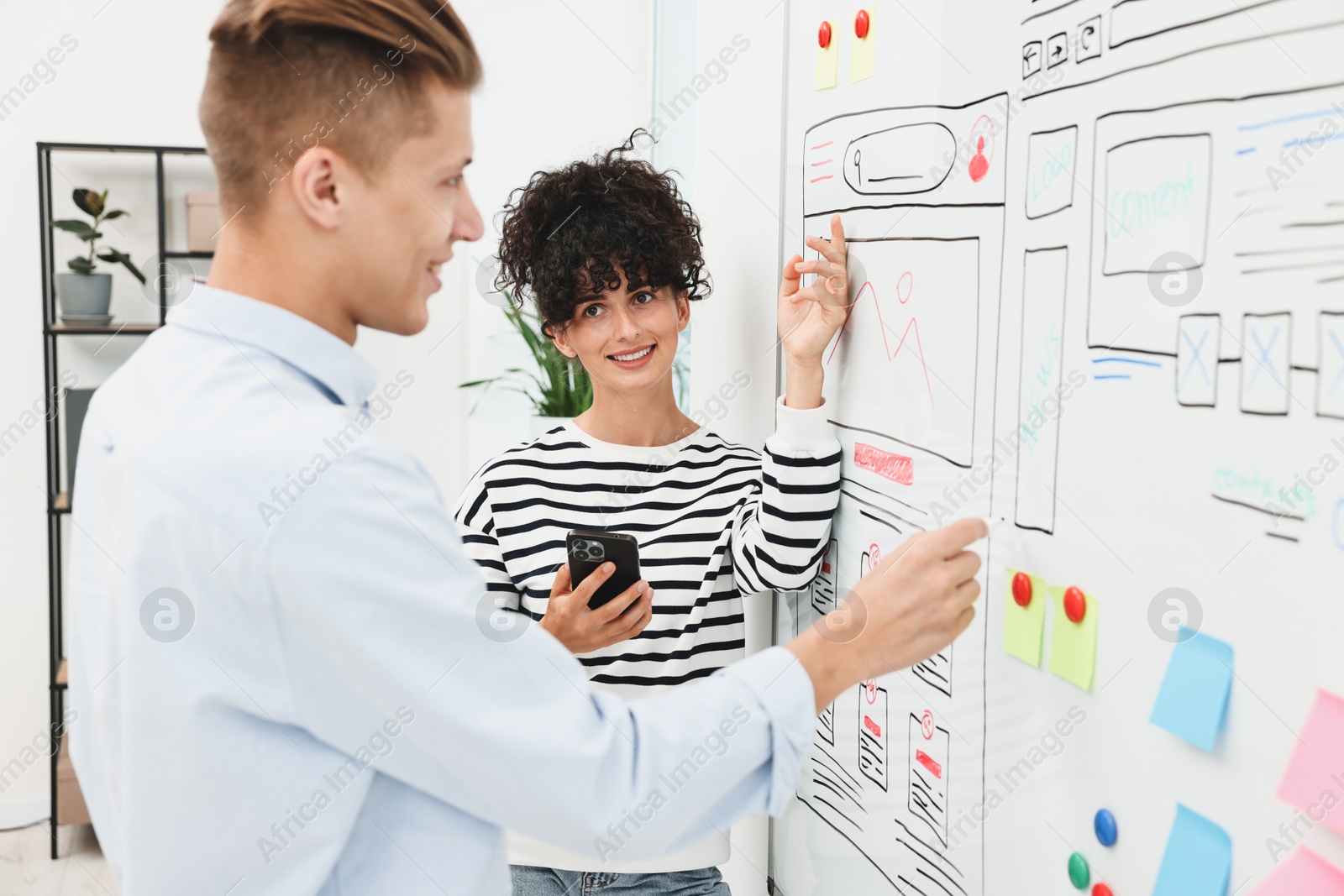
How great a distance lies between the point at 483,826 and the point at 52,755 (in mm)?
2686

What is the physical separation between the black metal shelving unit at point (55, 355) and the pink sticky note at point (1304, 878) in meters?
2.99

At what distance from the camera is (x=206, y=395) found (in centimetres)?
70

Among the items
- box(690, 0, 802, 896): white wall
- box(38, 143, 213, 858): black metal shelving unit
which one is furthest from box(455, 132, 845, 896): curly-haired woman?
box(38, 143, 213, 858): black metal shelving unit

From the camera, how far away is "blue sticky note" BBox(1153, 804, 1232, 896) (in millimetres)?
656

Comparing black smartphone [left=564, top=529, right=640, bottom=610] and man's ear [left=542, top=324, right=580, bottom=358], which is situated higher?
man's ear [left=542, top=324, right=580, bottom=358]

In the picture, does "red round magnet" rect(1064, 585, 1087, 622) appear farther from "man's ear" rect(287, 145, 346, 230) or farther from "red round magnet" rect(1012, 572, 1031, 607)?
"man's ear" rect(287, 145, 346, 230)

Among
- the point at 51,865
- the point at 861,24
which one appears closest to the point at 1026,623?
the point at 861,24

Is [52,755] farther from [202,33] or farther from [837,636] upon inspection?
[837,636]

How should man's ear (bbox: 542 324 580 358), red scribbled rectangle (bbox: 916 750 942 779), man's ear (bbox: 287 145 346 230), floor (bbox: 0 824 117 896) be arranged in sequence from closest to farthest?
man's ear (bbox: 287 145 346 230) < red scribbled rectangle (bbox: 916 750 942 779) < man's ear (bbox: 542 324 580 358) < floor (bbox: 0 824 117 896)

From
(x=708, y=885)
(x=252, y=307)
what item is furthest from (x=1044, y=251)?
(x=708, y=885)

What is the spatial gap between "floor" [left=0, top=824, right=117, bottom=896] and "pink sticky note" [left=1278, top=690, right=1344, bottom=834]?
291 cm

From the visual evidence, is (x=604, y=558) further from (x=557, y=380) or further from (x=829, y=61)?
(x=557, y=380)

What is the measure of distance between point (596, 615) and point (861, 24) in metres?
0.76

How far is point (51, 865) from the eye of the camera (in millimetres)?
2814
